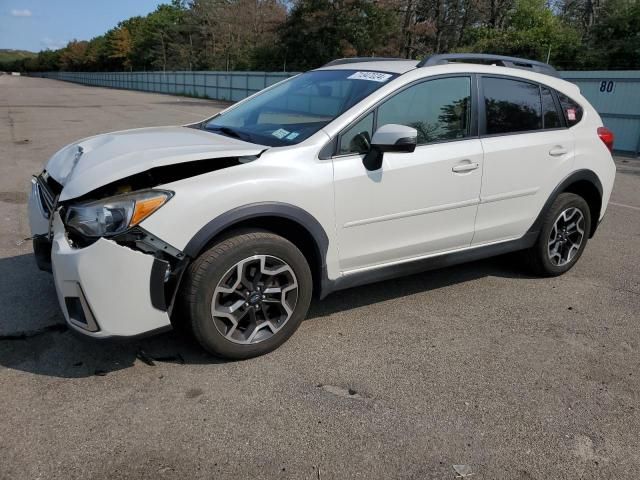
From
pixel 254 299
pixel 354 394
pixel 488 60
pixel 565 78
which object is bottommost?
pixel 354 394

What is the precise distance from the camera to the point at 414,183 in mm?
3559

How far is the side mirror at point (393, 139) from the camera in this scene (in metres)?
3.21

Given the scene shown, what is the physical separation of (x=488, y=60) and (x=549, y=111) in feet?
2.20

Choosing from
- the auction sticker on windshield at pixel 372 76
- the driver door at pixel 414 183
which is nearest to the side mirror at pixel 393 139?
the driver door at pixel 414 183

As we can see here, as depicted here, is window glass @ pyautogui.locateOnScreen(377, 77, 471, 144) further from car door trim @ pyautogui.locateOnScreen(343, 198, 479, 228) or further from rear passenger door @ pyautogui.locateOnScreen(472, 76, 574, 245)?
car door trim @ pyautogui.locateOnScreen(343, 198, 479, 228)

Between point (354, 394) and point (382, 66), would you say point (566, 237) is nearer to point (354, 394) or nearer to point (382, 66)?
point (382, 66)

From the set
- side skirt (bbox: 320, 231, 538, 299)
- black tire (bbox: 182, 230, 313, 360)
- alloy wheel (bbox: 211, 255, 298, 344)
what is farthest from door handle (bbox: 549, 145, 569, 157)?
alloy wheel (bbox: 211, 255, 298, 344)

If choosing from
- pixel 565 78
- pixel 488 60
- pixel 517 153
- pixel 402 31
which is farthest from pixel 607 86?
pixel 402 31

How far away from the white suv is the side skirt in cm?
1

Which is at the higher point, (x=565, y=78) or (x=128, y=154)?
(x=565, y=78)

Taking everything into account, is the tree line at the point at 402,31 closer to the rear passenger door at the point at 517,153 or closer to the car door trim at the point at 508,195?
the rear passenger door at the point at 517,153

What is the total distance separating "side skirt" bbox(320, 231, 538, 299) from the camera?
349 cm

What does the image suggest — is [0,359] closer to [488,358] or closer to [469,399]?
[469,399]

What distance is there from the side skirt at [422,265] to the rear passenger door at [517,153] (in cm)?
7
